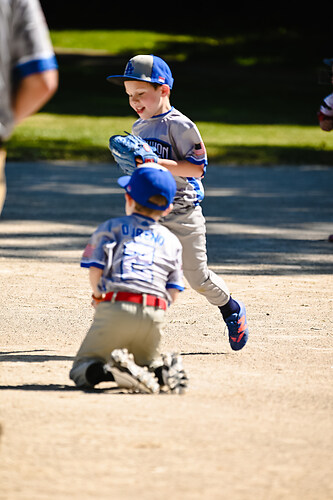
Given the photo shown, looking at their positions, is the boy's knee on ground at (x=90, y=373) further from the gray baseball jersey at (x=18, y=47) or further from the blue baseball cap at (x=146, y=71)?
the blue baseball cap at (x=146, y=71)

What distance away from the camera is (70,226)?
9766mm

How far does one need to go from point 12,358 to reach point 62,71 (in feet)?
98.9

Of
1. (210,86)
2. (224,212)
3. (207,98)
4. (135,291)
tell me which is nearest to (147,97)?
(135,291)

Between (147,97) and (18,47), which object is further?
(147,97)

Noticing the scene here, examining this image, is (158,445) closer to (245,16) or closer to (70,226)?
(70,226)

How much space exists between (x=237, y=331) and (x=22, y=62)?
235 cm

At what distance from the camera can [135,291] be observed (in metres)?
4.18

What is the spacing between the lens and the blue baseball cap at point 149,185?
165 inches

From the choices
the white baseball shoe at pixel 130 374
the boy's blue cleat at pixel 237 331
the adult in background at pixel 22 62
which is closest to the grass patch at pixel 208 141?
the boy's blue cleat at pixel 237 331

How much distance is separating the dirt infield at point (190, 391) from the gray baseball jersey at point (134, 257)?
0.48 metres

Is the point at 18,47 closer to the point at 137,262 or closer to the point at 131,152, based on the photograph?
the point at 137,262

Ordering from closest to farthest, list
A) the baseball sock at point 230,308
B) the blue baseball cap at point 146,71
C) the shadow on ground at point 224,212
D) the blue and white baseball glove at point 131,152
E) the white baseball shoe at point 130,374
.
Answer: the white baseball shoe at point 130,374
the blue and white baseball glove at point 131,152
the blue baseball cap at point 146,71
the baseball sock at point 230,308
the shadow on ground at point 224,212

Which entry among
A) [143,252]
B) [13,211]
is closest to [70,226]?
[13,211]

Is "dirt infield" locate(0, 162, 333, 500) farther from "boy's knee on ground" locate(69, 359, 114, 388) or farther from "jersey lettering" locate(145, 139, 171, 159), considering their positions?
"jersey lettering" locate(145, 139, 171, 159)
